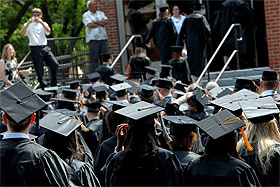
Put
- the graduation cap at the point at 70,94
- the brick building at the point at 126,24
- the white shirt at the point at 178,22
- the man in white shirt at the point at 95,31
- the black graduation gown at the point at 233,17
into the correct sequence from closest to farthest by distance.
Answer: the graduation cap at the point at 70,94, the black graduation gown at the point at 233,17, the white shirt at the point at 178,22, the man in white shirt at the point at 95,31, the brick building at the point at 126,24

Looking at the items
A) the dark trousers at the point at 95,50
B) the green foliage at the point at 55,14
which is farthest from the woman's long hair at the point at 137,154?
the green foliage at the point at 55,14

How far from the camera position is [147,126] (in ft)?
14.8

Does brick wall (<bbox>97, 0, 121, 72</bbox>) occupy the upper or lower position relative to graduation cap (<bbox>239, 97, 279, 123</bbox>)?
upper

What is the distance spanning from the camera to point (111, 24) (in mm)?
13805

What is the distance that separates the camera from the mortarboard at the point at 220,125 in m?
4.16

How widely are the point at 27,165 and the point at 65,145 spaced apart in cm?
57

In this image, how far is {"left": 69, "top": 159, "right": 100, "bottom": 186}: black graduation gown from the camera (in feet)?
14.4

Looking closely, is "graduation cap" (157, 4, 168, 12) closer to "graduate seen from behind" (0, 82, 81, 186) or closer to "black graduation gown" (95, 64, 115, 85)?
"black graduation gown" (95, 64, 115, 85)

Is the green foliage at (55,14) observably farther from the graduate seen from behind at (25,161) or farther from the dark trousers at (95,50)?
the graduate seen from behind at (25,161)

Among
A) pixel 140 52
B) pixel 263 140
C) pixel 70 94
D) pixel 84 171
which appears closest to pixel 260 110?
pixel 263 140

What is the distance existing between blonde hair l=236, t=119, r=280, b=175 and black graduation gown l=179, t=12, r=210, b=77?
7.40m

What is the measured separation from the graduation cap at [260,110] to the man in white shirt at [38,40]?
763 cm

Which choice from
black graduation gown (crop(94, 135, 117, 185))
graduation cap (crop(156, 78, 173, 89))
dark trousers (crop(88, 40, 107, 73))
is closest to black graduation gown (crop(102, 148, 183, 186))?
black graduation gown (crop(94, 135, 117, 185))

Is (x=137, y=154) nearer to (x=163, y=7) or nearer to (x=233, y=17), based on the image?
(x=163, y=7)
